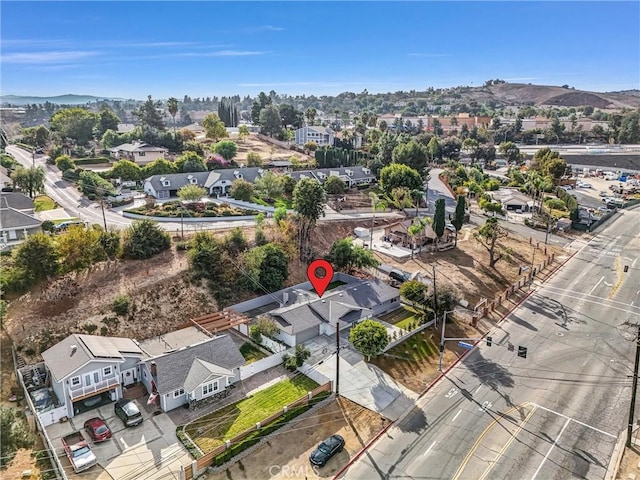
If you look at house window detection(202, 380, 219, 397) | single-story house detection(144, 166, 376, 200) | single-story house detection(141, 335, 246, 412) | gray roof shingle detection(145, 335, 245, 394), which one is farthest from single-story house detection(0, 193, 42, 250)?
house window detection(202, 380, 219, 397)

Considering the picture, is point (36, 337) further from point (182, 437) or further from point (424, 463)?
point (424, 463)

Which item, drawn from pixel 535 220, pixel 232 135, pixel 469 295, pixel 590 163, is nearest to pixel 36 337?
pixel 469 295

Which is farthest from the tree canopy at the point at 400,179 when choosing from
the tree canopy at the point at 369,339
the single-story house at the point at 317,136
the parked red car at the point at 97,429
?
the parked red car at the point at 97,429

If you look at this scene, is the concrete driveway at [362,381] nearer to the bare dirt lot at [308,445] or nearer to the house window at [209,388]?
the bare dirt lot at [308,445]

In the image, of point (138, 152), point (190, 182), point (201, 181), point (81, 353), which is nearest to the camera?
point (81, 353)

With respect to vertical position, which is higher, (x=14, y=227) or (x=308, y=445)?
(x=14, y=227)

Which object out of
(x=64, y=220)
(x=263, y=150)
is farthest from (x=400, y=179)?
(x=263, y=150)

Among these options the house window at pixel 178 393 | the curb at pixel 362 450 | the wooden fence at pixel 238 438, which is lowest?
the curb at pixel 362 450

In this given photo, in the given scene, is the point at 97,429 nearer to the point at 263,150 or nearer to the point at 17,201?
the point at 17,201
